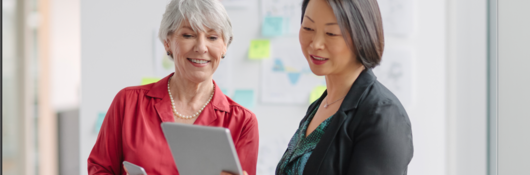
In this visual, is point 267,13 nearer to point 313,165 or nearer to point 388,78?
point 388,78

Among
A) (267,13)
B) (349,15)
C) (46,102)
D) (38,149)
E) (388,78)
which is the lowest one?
(38,149)

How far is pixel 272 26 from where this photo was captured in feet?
6.17

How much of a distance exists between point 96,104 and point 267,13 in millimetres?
1026

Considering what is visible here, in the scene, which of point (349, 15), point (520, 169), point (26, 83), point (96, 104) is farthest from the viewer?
point (26, 83)

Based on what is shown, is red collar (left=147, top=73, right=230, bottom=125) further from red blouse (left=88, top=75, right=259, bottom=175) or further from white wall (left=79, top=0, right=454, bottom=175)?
white wall (left=79, top=0, right=454, bottom=175)

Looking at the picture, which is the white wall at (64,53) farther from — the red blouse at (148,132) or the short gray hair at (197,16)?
the short gray hair at (197,16)

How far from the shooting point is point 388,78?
179 centimetres

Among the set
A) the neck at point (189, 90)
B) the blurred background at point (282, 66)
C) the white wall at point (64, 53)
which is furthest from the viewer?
the white wall at point (64, 53)

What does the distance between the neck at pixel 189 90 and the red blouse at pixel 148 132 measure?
0.11 ft

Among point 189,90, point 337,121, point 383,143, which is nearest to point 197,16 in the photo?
point 189,90

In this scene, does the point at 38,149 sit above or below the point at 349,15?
below

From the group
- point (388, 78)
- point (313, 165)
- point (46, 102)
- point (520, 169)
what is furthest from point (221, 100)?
point (46, 102)

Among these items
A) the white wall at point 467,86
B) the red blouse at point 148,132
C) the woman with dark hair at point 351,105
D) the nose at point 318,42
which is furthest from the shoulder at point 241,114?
the white wall at point 467,86

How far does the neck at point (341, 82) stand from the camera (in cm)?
90
